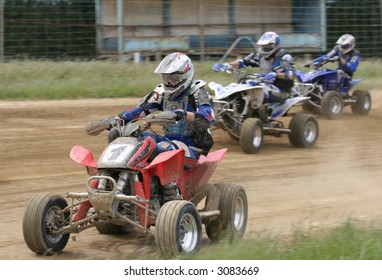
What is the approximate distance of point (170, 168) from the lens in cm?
621

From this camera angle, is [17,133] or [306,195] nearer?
[306,195]

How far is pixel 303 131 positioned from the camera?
12562mm

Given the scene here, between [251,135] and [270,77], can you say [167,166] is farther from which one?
[270,77]

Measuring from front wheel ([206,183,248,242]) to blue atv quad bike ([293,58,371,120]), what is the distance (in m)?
8.39

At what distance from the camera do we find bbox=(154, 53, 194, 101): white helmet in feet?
21.8

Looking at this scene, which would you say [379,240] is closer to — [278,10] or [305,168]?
[305,168]

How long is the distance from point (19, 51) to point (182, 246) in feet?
43.2

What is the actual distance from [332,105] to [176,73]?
9.33 m

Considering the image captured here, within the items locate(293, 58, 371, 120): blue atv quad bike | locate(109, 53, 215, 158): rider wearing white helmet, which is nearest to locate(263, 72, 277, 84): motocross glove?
locate(293, 58, 371, 120): blue atv quad bike

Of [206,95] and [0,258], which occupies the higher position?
[206,95]

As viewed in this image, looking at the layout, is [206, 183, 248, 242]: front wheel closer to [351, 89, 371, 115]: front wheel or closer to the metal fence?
[351, 89, 371, 115]: front wheel

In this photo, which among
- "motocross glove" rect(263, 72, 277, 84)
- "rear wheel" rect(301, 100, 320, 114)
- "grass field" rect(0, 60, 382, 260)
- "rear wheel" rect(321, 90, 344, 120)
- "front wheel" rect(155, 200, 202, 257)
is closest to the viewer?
"front wheel" rect(155, 200, 202, 257)

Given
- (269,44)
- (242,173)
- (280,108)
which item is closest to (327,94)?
(280,108)

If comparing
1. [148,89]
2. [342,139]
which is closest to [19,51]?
[148,89]
